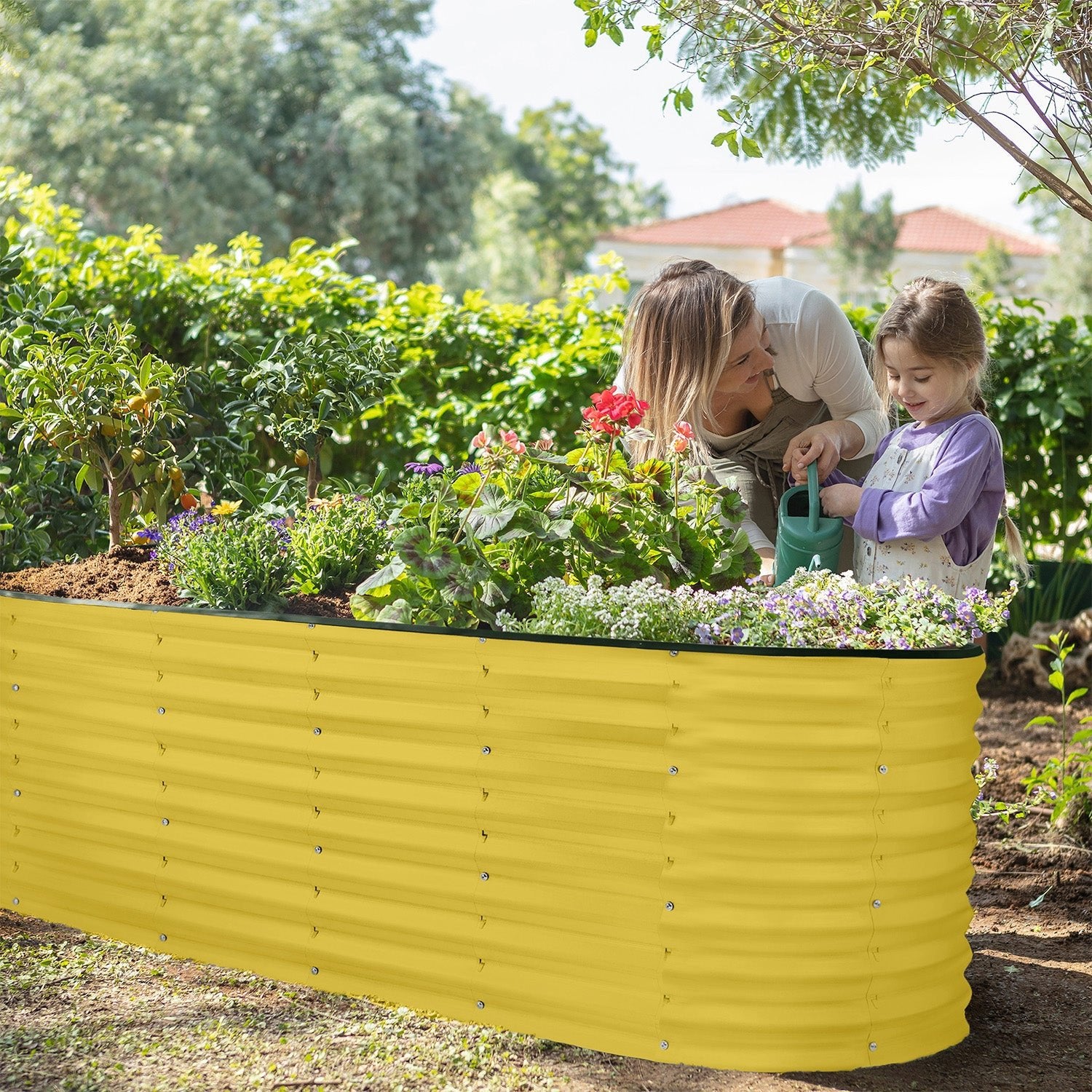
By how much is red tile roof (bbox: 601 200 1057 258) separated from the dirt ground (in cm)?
4172

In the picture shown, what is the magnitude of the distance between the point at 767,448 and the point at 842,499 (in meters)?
0.49

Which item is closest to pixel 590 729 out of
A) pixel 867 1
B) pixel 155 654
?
pixel 155 654

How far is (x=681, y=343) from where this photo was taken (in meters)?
2.67

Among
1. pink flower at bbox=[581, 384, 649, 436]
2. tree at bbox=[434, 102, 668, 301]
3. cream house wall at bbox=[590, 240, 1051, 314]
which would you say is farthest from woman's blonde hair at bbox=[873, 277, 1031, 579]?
tree at bbox=[434, 102, 668, 301]

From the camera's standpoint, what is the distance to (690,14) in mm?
2734

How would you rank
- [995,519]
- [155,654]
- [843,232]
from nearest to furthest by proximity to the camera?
[155,654] < [995,519] < [843,232]

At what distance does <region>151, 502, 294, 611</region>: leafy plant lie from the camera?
98.0 inches

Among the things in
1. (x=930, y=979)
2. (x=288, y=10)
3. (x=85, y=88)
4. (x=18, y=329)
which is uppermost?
(x=288, y=10)

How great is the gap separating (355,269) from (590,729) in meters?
31.9

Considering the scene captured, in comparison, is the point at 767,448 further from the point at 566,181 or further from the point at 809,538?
the point at 566,181

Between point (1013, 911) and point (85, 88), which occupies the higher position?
point (85, 88)

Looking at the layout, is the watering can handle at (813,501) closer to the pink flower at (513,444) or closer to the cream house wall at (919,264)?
the pink flower at (513,444)

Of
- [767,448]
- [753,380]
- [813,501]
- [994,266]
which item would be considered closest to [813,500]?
[813,501]

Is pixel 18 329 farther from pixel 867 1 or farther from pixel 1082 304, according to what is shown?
pixel 1082 304
